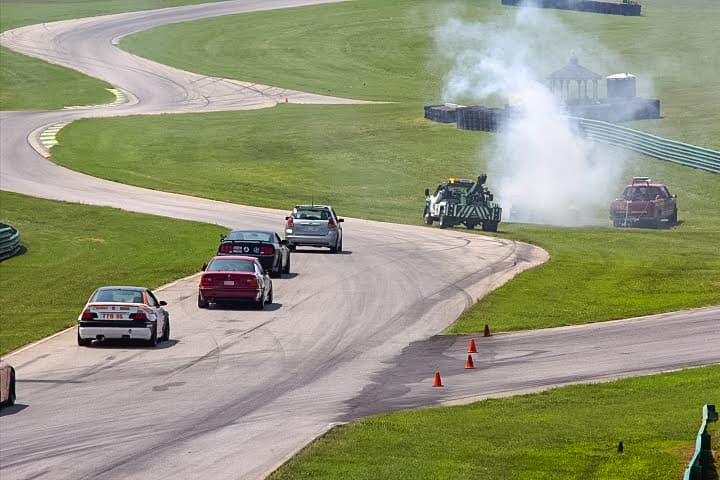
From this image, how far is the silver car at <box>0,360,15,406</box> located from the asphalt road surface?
0.25 meters

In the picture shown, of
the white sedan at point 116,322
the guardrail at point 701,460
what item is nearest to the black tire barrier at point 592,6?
the white sedan at point 116,322

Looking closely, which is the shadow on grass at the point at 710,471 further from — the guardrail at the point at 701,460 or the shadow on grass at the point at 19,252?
the shadow on grass at the point at 19,252

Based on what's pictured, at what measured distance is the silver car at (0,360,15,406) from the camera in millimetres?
21359

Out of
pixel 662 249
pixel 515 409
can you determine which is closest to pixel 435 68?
pixel 662 249

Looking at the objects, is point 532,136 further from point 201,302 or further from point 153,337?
point 153,337

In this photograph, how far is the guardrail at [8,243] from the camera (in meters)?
42.5

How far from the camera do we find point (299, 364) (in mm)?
26219

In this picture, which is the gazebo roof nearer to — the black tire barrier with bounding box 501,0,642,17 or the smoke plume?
the smoke plume

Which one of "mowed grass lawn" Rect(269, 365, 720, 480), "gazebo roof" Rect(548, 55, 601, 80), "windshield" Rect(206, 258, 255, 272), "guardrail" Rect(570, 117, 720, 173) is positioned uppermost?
"gazebo roof" Rect(548, 55, 601, 80)

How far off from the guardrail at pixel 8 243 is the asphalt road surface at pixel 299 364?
7.54m

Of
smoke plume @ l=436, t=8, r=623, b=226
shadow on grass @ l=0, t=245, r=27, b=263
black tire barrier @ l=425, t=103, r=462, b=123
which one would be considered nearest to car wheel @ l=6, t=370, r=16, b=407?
shadow on grass @ l=0, t=245, r=27, b=263

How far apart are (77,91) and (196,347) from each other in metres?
65.2

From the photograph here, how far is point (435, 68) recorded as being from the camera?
10119cm

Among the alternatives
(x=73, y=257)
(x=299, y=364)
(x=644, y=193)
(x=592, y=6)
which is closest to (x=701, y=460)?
(x=299, y=364)
